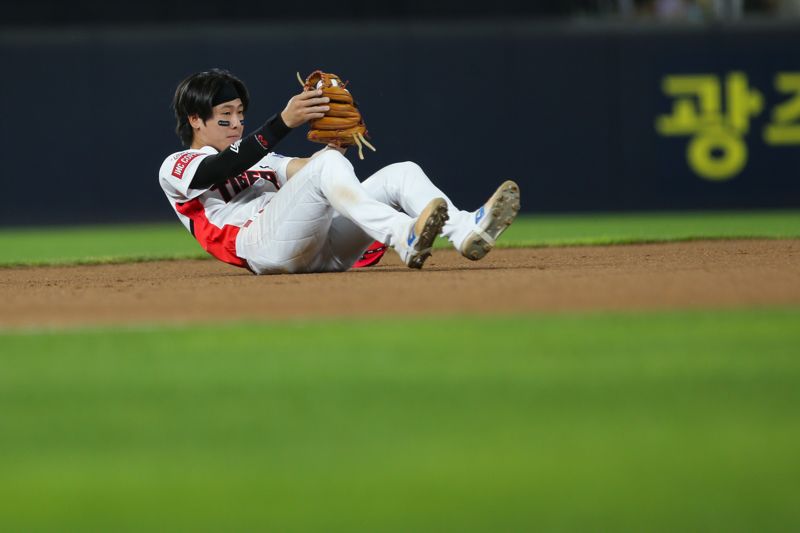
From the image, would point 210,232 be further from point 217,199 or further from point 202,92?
point 202,92

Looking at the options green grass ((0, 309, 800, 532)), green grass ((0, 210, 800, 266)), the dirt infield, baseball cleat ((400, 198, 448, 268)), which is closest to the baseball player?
baseball cleat ((400, 198, 448, 268))

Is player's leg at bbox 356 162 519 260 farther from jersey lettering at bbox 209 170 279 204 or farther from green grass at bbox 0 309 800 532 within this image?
green grass at bbox 0 309 800 532

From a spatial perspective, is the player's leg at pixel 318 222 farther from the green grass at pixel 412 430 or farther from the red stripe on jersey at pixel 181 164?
the green grass at pixel 412 430

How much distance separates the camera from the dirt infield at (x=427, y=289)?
431 cm

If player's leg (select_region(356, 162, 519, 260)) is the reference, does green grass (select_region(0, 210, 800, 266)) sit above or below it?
above

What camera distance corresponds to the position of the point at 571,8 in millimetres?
12492

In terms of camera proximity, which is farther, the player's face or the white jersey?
the player's face

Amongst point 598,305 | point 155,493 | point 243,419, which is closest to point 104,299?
point 598,305

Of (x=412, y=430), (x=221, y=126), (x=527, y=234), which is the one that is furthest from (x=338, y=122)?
(x=527, y=234)

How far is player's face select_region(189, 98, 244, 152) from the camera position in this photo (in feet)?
19.0

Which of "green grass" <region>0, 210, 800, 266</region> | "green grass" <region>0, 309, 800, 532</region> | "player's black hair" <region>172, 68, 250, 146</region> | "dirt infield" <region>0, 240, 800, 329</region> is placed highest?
"green grass" <region>0, 210, 800, 266</region>

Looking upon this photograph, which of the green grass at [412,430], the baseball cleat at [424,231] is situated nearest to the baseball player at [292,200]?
the baseball cleat at [424,231]

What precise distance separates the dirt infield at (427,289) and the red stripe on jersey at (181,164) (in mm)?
487

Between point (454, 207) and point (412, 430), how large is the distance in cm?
246
